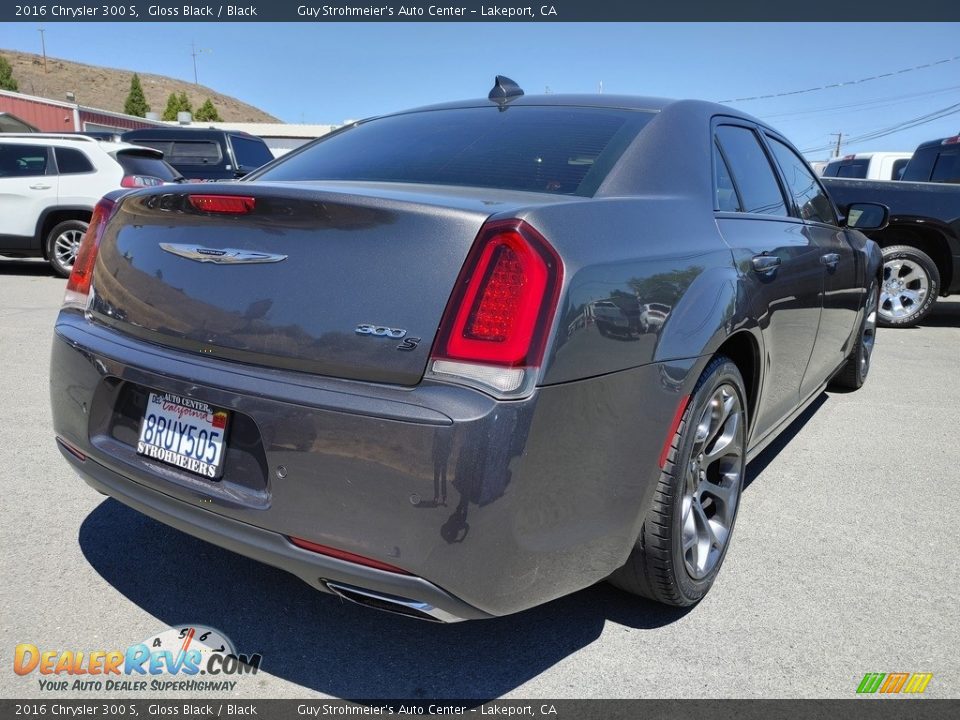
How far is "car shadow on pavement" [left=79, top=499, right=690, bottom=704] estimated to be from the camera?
6.92 ft

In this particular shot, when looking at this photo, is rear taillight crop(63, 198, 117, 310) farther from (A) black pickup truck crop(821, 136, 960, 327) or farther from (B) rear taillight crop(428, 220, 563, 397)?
(A) black pickup truck crop(821, 136, 960, 327)

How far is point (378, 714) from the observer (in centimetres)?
197

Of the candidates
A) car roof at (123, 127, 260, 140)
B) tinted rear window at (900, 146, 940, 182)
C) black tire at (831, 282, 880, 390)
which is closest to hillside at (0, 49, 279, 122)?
car roof at (123, 127, 260, 140)

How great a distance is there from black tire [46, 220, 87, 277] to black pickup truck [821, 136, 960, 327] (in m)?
8.59

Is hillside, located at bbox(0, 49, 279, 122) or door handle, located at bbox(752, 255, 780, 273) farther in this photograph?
hillside, located at bbox(0, 49, 279, 122)

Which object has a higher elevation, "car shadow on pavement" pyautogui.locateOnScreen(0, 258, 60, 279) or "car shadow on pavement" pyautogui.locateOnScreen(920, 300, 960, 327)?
"car shadow on pavement" pyautogui.locateOnScreen(0, 258, 60, 279)

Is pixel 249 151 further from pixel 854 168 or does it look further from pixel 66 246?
pixel 854 168

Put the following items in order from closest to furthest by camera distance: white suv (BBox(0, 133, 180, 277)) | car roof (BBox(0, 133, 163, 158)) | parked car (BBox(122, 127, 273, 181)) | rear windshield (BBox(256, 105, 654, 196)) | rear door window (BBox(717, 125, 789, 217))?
rear windshield (BBox(256, 105, 654, 196)) → rear door window (BBox(717, 125, 789, 217)) → white suv (BBox(0, 133, 180, 277)) → car roof (BBox(0, 133, 163, 158)) → parked car (BBox(122, 127, 273, 181))

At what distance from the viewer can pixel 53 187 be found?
30.7 ft

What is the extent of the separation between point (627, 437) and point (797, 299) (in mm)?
1500

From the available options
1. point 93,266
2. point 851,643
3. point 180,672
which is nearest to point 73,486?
point 93,266

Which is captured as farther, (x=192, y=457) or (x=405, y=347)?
(x=192, y=457)

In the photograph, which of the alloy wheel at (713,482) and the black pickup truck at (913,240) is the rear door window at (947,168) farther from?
the alloy wheel at (713,482)

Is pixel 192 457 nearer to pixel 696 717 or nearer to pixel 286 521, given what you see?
pixel 286 521
